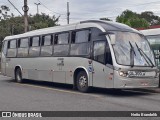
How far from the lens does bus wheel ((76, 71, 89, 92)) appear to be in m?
15.5

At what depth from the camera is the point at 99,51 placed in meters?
14.8

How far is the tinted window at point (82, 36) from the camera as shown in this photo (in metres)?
15.8

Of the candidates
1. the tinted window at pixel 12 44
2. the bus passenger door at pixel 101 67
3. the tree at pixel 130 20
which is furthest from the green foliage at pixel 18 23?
the bus passenger door at pixel 101 67

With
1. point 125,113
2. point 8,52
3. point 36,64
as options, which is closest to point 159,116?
point 125,113

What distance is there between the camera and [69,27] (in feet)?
55.9

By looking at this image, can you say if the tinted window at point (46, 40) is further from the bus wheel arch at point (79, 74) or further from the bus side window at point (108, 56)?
the bus side window at point (108, 56)

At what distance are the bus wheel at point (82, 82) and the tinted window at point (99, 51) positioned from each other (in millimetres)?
1079

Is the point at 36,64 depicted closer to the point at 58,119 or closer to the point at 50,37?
the point at 50,37

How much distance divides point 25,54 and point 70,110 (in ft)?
36.7

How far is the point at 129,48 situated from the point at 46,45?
567cm

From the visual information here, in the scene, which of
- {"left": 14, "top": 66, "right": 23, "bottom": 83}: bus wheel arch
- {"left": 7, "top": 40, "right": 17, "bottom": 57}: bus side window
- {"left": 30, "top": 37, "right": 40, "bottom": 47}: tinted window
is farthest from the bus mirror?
{"left": 7, "top": 40, "right": 17, "bottom": 57}: bus side window

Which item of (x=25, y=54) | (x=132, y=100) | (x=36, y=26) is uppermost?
(x=36, y=26)

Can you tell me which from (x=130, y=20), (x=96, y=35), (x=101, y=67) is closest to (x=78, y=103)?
(x=101, y=67)

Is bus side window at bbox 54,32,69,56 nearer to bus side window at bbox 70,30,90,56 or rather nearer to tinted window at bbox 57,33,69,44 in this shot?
tinted window at bbox 57,33,69,44
